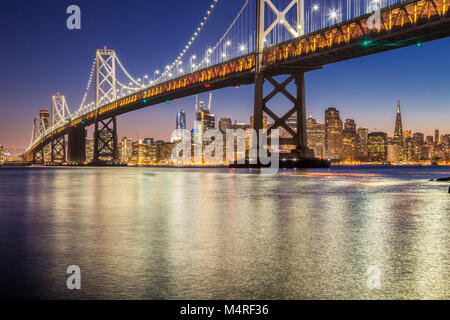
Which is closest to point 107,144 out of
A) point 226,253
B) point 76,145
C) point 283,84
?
point 76,145

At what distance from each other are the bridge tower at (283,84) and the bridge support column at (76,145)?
6180cm

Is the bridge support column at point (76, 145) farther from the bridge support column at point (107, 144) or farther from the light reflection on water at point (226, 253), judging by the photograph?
the light reflection on water at point (226, 253)

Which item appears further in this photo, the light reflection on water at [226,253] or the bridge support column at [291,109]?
the bridge support column at [291,109]

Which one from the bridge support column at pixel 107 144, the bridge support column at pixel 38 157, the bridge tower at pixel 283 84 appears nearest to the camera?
the bridge tower at pixel 283 84

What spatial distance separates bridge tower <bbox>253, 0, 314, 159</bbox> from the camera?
2194 inches

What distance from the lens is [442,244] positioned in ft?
23.3

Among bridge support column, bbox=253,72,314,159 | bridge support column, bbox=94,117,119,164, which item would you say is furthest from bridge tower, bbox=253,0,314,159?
bridge support column, bbox=94,117,119,164

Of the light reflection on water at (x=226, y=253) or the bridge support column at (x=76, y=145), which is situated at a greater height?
the bridge support column at (x=76, y=145)

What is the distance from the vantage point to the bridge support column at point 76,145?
106438 mm

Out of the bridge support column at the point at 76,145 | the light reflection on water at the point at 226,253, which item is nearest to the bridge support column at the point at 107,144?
the bridge support column at the point at 76,145

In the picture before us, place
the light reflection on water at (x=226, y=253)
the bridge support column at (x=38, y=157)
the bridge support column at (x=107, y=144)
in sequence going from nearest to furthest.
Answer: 1. the light reflection on water at (x=226, y=253)
2. the bridge support column at (x=107, y=144)
3. the bridge support column at (x=38, y=157)

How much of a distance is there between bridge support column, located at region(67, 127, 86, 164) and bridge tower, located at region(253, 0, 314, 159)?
61795mm
